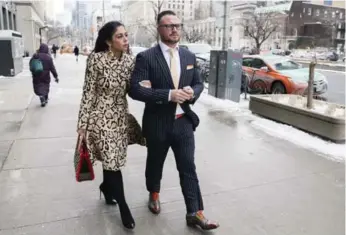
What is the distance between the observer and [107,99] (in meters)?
3.15

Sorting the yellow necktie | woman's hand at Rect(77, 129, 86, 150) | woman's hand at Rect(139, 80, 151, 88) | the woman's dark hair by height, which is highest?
the woman's dark hair

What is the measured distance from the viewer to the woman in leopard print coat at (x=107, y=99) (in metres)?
3.10

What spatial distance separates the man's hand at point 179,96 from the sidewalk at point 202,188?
47.6 inches

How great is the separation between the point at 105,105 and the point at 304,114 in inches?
193

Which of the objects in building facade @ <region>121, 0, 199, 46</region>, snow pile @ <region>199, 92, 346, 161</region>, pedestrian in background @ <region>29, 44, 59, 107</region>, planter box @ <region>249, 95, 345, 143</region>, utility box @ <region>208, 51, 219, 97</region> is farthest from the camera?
building facade @ <region>121, 0, 199, 46</region>

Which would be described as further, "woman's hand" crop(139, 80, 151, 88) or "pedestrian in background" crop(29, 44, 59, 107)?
"pedestrian in background" crop(29, 44, 59, 107)

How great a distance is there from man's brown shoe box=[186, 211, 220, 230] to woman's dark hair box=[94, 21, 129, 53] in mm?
1684

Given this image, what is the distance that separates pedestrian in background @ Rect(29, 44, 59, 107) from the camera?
9190 millimetres

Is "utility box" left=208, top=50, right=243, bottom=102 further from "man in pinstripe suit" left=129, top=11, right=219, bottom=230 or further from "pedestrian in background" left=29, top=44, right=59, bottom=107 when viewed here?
"man in pinstripe suit" left=129, top=11, right=219, bottom=230

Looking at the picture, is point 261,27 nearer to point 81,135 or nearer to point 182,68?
point 182,68

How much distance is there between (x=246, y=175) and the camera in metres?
4.71

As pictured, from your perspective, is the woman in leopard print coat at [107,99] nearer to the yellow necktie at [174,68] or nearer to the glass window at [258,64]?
the yellow necktie at [174,68]

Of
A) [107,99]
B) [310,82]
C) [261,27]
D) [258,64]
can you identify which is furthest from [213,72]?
[261,27]

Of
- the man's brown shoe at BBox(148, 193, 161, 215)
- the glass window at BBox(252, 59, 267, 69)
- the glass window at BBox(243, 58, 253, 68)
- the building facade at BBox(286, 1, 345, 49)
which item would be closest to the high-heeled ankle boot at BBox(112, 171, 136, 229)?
the man's brown shoe at BBox(148, 193, 161, 215)
